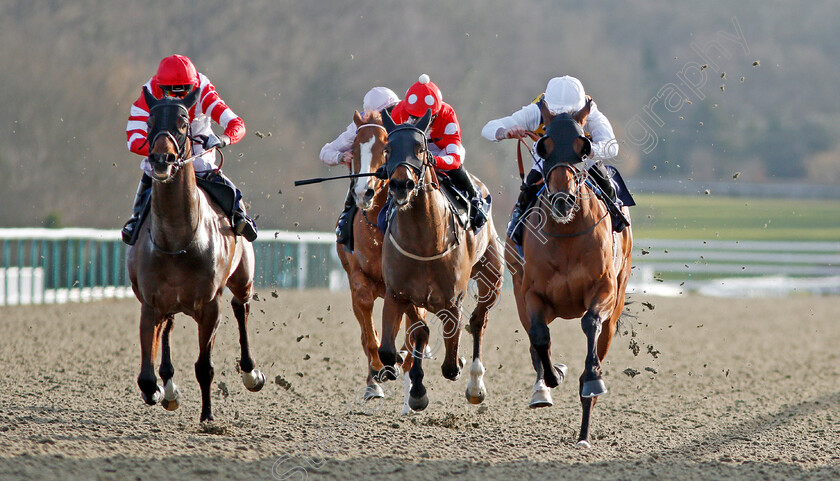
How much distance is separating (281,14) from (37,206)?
20.7 feet

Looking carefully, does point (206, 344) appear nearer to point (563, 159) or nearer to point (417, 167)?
point (417, 167)

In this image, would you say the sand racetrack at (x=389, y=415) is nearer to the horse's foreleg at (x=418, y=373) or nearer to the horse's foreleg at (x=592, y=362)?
the horse's foreleg at (x=418, y=373)

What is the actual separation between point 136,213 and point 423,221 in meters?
1.73

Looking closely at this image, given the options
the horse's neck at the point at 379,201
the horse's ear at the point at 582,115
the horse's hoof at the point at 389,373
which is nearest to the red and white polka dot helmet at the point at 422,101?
the horse's neck at the point at 379,201

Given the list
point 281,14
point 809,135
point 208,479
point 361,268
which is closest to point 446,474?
point 208,479

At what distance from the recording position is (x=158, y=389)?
19.2 ft

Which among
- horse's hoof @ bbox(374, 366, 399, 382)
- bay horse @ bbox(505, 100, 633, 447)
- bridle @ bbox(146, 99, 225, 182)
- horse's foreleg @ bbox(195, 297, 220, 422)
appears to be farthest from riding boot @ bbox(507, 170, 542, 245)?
bridle @ bbox(146, 99, 225, 182)

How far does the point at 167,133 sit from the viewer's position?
5285 mm

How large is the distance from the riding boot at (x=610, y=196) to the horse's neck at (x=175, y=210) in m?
2.37

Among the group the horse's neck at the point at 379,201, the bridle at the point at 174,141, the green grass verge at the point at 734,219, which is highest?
the green grass verge at the point at 734,219

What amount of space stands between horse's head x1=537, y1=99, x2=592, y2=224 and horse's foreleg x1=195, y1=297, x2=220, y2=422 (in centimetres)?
202

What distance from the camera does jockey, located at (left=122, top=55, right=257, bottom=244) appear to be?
19.3 feet

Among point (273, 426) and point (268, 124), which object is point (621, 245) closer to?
point (273, 426)

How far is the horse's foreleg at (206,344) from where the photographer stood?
594 cm
